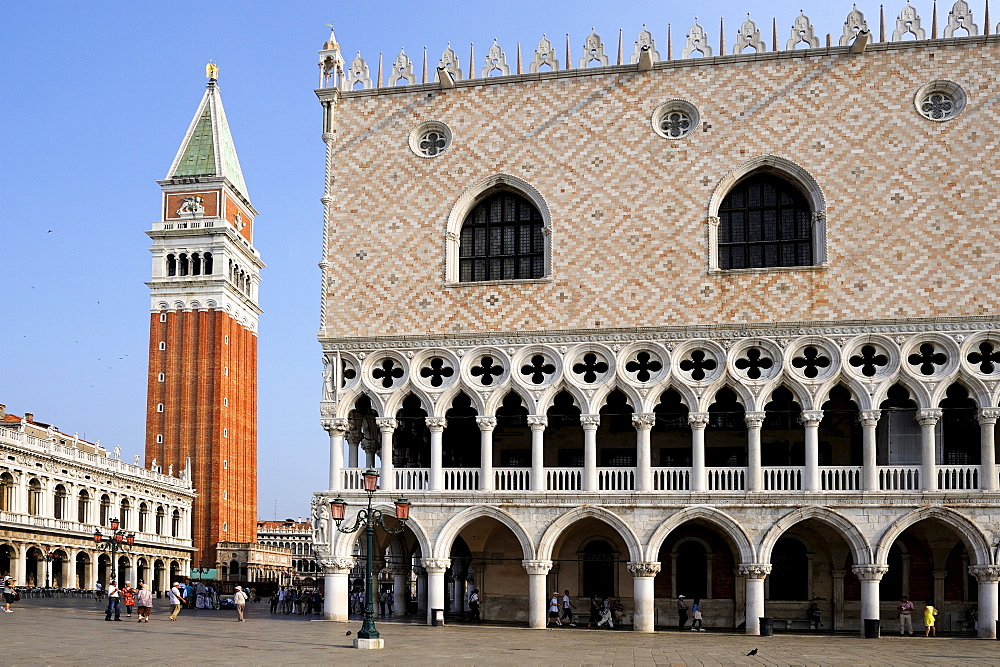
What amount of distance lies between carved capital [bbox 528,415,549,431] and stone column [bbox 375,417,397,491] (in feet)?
11.4

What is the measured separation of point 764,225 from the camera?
29.5 meters

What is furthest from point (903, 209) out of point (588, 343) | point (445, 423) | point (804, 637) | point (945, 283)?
point (445, 423)

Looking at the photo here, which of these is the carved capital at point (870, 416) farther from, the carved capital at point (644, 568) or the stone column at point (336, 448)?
the stone column at point (336, 448)

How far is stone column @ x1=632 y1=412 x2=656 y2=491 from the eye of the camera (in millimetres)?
28266

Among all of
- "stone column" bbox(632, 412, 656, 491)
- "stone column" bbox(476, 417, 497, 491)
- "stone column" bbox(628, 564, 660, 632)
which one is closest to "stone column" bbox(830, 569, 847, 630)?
"stone column" bbox(628, 564, 660, 632)

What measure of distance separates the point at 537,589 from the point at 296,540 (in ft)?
398

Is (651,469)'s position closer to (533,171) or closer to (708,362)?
(708,362)

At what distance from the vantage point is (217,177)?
79.3m

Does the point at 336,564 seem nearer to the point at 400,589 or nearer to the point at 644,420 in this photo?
the point at 400,589

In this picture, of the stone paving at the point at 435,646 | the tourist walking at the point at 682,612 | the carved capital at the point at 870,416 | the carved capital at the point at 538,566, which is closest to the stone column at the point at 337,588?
the stone paving at the point at 435,646

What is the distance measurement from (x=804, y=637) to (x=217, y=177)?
61088 mm

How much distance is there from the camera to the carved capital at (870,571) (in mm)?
26906

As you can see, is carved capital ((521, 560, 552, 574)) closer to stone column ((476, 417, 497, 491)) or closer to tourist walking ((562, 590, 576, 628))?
stone column ((476, 417, 497, 491))

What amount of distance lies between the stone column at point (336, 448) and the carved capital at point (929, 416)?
13758mm
